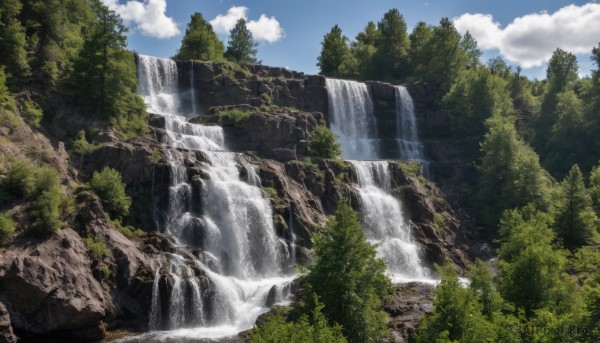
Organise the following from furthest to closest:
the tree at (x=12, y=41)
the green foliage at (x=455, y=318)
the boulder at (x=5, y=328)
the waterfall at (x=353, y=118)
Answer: the waterfall at (x=353, y=118)
the tree at (x=12, y=41)
the boulder at (x=5, y=328)
the green foliage at (x=455, y=318)

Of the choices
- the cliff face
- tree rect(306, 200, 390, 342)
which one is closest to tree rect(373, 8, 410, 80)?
the cliff face

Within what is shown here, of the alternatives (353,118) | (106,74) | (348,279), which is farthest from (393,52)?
(348,279)

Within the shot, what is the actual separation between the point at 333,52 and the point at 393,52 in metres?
12.6

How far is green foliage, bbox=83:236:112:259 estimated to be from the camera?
33.4 meters

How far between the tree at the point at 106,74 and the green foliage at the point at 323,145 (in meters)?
19.8

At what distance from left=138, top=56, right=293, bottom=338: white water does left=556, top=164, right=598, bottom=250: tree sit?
28637mm

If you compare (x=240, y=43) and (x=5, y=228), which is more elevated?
(x=240, y=43)

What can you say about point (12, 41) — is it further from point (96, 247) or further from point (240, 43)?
point (240, 43)

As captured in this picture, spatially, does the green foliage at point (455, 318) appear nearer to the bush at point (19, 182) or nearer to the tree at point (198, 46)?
the bush at point (19, 182)

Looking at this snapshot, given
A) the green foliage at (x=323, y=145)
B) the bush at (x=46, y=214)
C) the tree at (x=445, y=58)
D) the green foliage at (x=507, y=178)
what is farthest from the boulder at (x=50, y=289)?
the tree at (x=445, y=58)

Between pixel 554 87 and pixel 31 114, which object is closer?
pixel 31 114

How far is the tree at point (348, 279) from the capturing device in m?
23.3

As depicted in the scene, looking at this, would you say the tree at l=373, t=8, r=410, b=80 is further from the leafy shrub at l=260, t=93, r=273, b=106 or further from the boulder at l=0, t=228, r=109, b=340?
the boulder at l=0, t=228, r=109, b=340

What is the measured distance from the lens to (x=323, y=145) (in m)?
58.5
